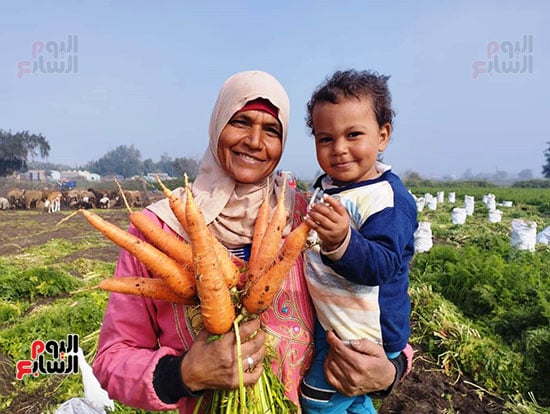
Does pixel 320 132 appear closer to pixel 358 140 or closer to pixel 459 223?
pixel 358 140

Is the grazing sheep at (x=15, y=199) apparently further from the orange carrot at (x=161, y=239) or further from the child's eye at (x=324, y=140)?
the child's eye at (x=324, y=140)

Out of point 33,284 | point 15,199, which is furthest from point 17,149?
point 33,284

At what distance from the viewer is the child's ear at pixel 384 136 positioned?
1.83 metres

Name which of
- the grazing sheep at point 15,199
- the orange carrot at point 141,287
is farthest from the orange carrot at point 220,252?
the grazing sheep at point 15,199

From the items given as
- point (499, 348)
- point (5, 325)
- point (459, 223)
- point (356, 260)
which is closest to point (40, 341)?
point (5, 325)

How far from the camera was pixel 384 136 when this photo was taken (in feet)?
6.10

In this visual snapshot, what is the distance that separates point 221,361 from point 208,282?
258mm

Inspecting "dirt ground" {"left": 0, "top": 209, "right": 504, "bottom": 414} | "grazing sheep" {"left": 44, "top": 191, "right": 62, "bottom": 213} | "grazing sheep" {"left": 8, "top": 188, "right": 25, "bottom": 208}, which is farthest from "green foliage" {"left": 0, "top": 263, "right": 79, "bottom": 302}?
"grazing sheep" {"left": 8, "top": 188, "right": 25, "bottom": 208}

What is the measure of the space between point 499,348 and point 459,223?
33.1 feet

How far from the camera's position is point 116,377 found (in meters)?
1.33

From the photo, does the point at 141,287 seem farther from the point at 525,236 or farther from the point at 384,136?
the point at 525,236

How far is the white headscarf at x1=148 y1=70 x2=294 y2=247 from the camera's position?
1.63 m

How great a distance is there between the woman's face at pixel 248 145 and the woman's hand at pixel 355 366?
2.45 ft

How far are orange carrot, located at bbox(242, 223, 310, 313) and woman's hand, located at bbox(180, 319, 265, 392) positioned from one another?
0.23 ft
